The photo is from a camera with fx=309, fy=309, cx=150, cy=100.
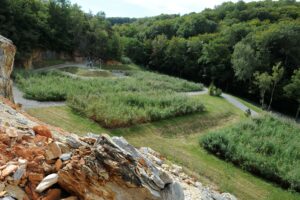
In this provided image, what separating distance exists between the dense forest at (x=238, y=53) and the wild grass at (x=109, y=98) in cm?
1176

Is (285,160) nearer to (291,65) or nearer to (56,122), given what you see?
(56,122)

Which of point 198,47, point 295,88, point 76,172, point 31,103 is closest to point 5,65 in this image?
point 31,103

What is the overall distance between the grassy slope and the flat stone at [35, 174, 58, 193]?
10384 mm

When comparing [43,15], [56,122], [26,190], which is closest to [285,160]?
[56,122]

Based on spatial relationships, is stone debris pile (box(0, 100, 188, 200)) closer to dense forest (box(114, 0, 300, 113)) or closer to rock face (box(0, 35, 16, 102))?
rock face (box(0, 35, 16, 102))

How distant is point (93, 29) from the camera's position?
163ft

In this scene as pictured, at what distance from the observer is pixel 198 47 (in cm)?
5434

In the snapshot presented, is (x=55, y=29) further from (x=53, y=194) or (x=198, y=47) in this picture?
(x=53, y=194)

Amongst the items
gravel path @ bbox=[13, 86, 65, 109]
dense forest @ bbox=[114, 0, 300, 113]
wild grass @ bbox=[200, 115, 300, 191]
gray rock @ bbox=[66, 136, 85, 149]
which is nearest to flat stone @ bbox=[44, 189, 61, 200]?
gray rock @ bbox=[66, 136, 85, 149]

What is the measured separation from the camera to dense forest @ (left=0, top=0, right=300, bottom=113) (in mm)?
36750

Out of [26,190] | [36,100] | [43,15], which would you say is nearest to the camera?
[26,190]

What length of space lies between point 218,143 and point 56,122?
10330 millimetres

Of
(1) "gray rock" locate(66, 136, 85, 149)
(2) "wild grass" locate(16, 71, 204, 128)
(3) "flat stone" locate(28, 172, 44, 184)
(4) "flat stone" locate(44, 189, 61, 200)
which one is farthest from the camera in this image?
(2) "wild grass" locate(16, 71, 204, 128)

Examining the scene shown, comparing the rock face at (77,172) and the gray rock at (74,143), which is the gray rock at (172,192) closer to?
the rock face at (77,172)
